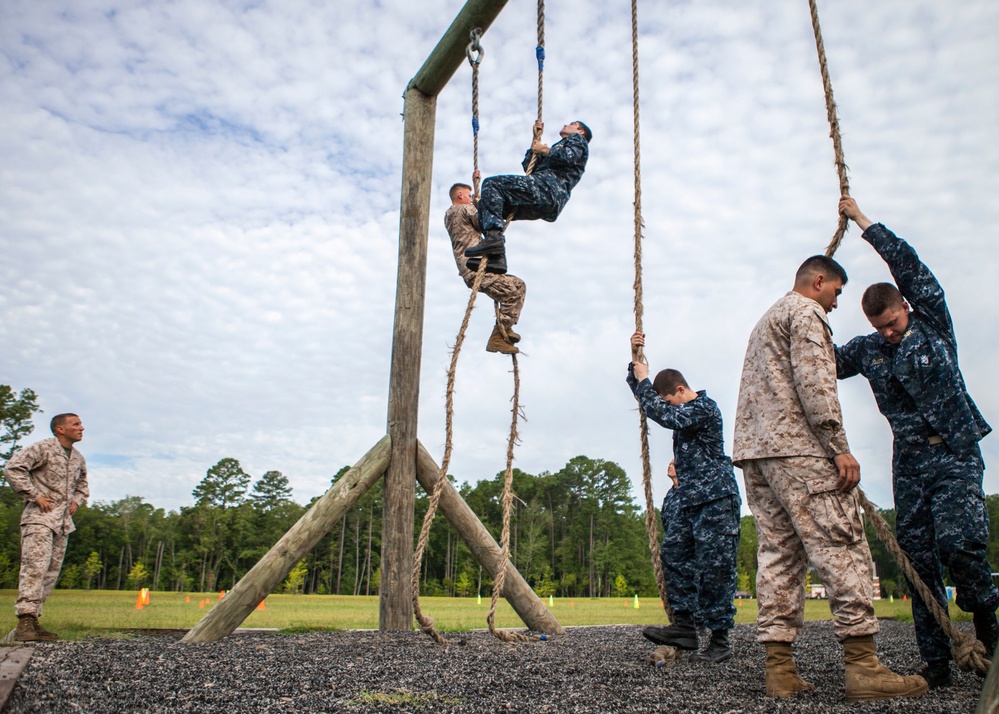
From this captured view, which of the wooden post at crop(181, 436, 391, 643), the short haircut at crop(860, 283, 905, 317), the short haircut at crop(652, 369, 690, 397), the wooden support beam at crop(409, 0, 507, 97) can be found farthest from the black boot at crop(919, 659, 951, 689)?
the wooden support beam at crop(409, 0, 507, 97)

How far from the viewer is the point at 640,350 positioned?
16.1 feet

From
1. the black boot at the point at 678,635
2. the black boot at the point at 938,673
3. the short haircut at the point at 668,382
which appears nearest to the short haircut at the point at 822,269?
the short haircut at the point at 668,382

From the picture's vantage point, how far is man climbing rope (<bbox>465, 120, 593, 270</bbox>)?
17.8 ft

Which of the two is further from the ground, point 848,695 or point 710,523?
point 710,523

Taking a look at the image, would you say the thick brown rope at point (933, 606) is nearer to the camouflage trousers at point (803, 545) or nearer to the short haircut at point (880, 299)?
the camouflage trousers at point (803, 545)

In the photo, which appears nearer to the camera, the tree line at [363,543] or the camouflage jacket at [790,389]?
the camouflage jacket at [790,389]

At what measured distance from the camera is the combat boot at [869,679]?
10.7 feet

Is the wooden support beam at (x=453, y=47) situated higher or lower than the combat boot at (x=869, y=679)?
higher

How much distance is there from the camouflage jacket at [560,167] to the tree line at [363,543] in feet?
175

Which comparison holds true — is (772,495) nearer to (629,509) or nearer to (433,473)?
(433,473)

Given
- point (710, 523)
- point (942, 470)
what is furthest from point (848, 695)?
point (710, 523)

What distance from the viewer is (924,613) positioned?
3926 millimetres

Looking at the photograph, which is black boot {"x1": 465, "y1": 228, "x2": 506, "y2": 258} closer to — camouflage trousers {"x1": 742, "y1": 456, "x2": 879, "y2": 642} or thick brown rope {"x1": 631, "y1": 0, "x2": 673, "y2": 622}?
thick brown rope {"x1": 631, "y1": 0, "x2": 673, "y2": 622}

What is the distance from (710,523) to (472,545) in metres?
2.40
